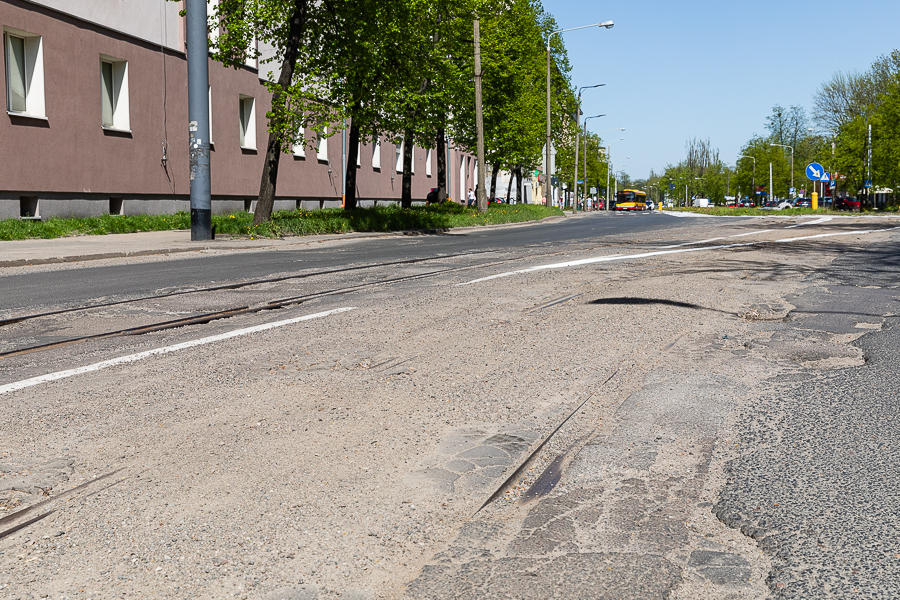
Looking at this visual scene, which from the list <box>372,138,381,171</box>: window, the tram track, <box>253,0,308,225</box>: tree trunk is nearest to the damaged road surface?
the tram track

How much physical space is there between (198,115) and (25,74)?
18.6ft

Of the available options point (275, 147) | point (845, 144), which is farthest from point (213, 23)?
point (845, 144)

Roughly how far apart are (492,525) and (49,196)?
21057mm

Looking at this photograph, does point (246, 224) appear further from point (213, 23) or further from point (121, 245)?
point (213, 23)

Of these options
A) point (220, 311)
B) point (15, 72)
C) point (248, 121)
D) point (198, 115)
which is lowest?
point (220, 311)

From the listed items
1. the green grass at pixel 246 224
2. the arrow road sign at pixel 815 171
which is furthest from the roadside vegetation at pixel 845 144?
→ the green grass at pixel 246 224

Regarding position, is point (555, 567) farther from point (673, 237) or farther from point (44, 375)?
point (673, 237)

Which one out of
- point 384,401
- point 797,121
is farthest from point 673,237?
point 797,121

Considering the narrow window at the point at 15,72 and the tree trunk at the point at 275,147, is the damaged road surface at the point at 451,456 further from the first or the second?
the narrow window at the point at 15,72

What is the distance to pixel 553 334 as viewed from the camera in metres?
7.12

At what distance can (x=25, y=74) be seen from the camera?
20875mm

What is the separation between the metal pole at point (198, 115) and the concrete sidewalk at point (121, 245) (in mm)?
579

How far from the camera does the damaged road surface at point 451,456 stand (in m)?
2.82

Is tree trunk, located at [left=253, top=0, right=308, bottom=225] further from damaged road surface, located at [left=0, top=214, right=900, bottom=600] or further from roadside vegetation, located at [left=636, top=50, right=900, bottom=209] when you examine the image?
roadside vegetation, located at [left=636, top=50, right=900, bottom=209]
